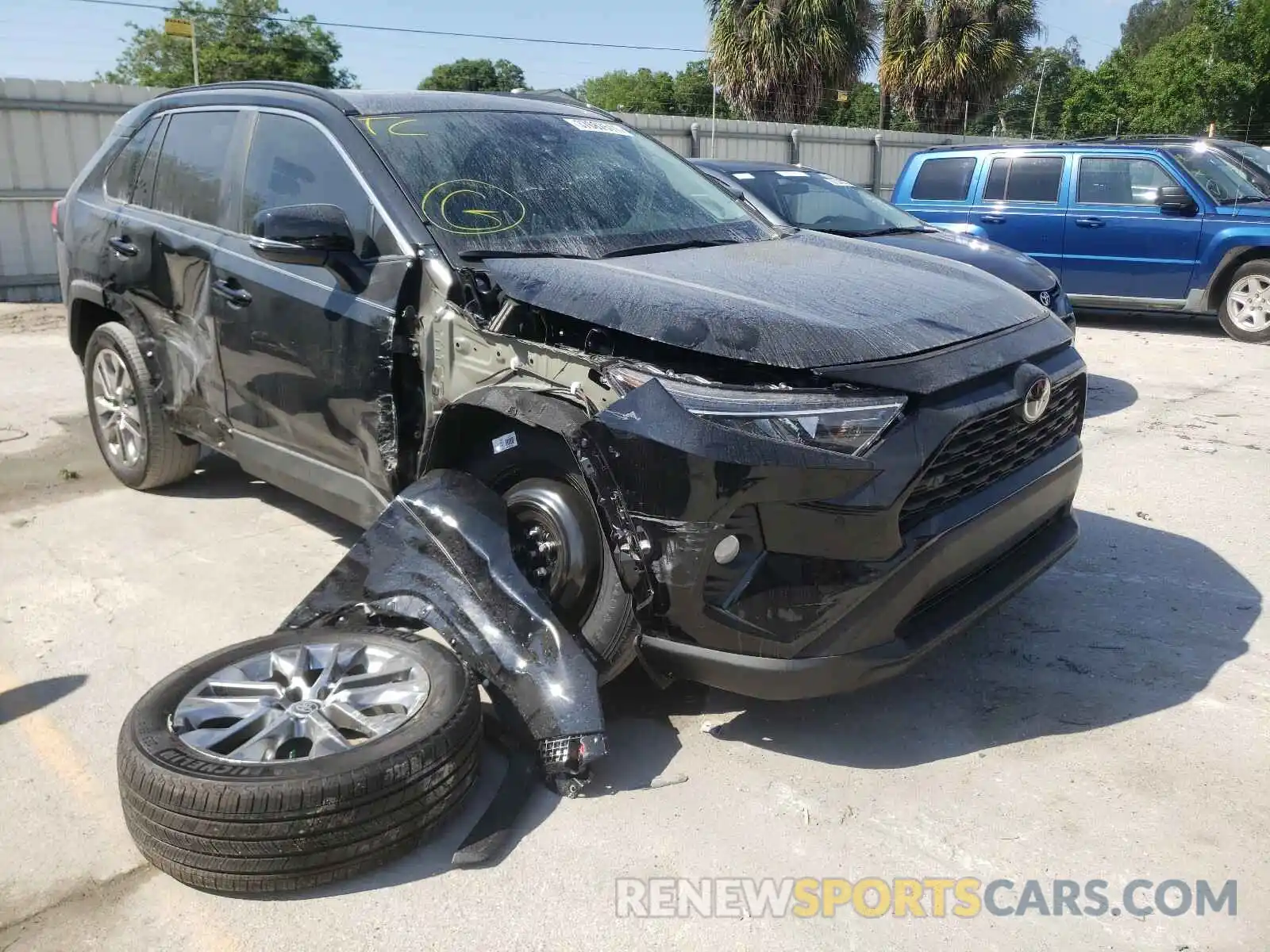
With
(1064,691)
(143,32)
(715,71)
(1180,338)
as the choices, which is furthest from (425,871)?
(143,32)

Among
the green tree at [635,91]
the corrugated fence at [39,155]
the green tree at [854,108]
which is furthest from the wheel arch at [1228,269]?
the green tree at [635,91]

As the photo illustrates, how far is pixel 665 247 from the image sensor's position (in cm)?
383

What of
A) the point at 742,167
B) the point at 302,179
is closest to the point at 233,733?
the point at 302,179

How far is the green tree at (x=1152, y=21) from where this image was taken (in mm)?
81000

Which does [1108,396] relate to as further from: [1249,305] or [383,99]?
[383,99]

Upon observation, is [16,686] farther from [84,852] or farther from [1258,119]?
[1258,119]

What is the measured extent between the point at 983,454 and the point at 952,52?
105 ft

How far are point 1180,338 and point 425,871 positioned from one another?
32.7 feet

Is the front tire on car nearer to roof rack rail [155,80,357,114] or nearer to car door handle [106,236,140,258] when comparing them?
car door handle [106,236,140,258]

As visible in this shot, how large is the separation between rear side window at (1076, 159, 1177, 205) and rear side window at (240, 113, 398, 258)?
8784mm

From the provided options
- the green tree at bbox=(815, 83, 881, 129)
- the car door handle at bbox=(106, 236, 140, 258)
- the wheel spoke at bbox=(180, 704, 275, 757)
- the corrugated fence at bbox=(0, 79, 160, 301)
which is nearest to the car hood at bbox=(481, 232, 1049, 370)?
the wheel spoke at bbox=(180, 704, 275, 757)

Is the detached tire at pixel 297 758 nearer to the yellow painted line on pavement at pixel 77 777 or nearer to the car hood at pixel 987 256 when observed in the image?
the yellow painted line on pavement at pixel 77 777

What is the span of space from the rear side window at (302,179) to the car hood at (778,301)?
535 millimetres

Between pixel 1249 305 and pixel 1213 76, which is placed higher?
pixel 1213 76
